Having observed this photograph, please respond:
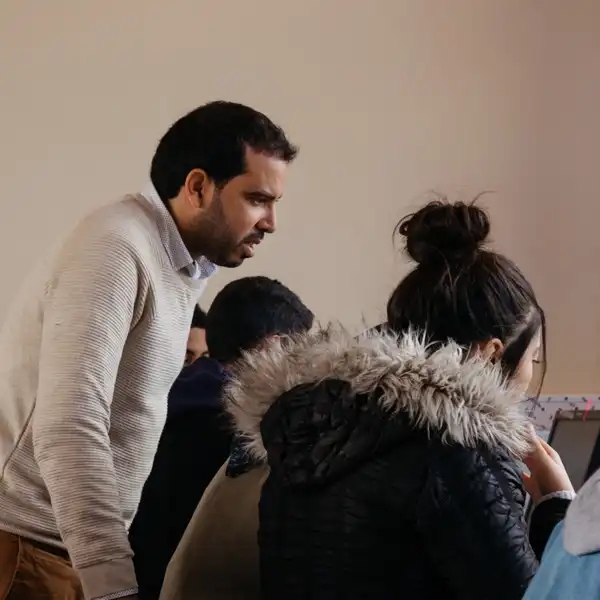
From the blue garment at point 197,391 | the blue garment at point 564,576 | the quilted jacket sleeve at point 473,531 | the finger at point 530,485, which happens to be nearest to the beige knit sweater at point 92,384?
the blue garment at point 197,391

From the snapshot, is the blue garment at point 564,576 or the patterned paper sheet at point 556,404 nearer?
the blue garment at point 564,576

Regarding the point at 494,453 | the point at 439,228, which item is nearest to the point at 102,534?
the point at 494,453

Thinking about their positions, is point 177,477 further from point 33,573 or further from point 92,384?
point 92,384

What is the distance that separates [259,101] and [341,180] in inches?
12.7

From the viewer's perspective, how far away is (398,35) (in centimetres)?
265

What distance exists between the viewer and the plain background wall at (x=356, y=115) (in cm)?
255

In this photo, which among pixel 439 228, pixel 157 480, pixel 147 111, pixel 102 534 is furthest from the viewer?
pixel 147 111

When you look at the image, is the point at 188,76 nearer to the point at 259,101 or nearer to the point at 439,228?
the point at 259,101

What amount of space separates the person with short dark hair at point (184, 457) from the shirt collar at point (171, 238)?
0.70 ft

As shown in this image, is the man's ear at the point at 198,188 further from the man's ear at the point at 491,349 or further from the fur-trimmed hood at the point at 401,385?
the man's ear at the point at 491,349

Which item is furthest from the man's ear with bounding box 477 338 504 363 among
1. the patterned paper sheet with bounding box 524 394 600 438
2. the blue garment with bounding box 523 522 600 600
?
the patterned paper sheet with bounding box 524 394 600 438

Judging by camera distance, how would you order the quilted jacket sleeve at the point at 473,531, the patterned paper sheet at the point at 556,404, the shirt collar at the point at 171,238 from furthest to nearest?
the patterned paper sheet at the point at 556,404 → the shirt collar at the point at 171,238 → the quilted jacket sleeve at the point at 473,531

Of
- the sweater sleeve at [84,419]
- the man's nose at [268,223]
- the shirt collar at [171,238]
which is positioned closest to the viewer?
the sweater sleeve at [84,419]

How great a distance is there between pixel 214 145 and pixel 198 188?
71 mm
